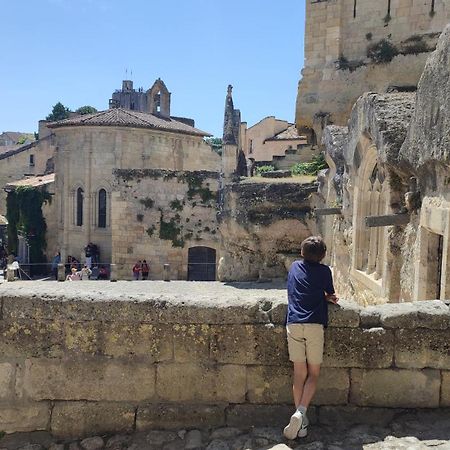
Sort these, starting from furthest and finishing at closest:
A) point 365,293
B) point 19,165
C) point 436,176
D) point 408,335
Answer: point 19,165, point 365,293, point 436,176, point 408,335

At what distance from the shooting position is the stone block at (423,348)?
348 cm

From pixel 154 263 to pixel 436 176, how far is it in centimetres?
1932

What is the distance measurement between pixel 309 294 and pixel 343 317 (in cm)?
34

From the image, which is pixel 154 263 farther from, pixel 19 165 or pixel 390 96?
pixel 19 165

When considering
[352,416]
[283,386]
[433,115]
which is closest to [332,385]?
[352,416]

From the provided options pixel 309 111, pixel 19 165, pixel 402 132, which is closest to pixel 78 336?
pixel 402 132

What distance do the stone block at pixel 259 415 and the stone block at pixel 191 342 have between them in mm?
430

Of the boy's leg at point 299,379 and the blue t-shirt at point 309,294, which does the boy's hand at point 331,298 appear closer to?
the blue t-shirt at point 309,294

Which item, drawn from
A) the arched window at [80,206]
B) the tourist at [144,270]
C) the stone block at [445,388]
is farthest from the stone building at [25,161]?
the stone block at [445,388]

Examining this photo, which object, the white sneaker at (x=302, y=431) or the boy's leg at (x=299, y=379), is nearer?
the white sneaker at (x=302, y=431)

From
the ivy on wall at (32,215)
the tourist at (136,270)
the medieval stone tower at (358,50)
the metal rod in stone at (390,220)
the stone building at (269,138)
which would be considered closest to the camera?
the metal rod in stone at (390,220)

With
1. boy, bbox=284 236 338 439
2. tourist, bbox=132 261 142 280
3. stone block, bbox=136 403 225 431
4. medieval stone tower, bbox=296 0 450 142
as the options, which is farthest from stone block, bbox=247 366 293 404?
tourist, bbox=132 261 142 280

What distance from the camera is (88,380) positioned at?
369 cm

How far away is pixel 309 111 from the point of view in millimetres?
17984
